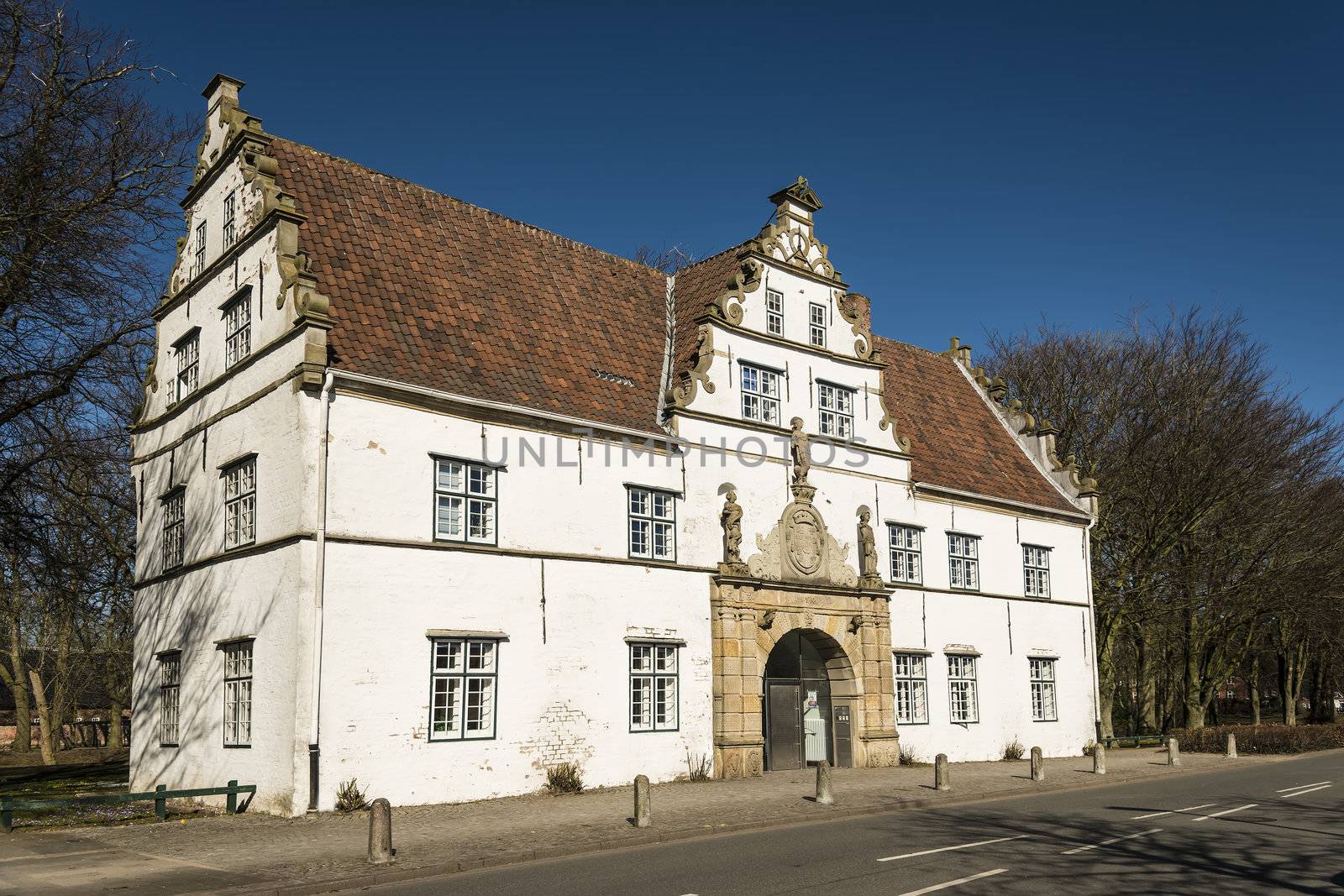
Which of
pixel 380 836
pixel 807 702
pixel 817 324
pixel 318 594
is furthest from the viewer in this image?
pixel 817 324

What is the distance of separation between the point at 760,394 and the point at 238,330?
1165cm

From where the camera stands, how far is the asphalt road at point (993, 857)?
11.2 meters

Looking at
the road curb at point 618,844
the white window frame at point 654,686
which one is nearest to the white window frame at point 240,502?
the white window frame at point 654,686

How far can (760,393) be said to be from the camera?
2614 centimetres

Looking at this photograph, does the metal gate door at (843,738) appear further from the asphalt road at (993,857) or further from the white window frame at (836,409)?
the asphalt road at (993,857)

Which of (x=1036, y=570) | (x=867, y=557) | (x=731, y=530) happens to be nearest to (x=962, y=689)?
(x=867, y=557)

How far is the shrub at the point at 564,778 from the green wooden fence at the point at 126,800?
5149mm

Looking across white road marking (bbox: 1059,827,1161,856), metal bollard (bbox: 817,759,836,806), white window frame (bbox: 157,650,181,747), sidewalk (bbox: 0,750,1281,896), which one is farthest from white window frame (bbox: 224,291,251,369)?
white road marking (bbox: 1059,827,1161,856)

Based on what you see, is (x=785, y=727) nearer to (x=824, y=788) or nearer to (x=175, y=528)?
(x=824, y=788)

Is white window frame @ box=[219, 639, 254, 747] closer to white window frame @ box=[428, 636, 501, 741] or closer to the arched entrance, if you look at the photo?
white window frame @ box=[428, 636, 501, 741]

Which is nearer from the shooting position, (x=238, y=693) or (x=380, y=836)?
(x=380, y=836)

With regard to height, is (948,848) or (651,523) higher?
(651,523)

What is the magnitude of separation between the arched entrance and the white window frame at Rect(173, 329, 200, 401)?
46.5ft

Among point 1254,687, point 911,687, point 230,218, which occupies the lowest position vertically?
point 1254,687
